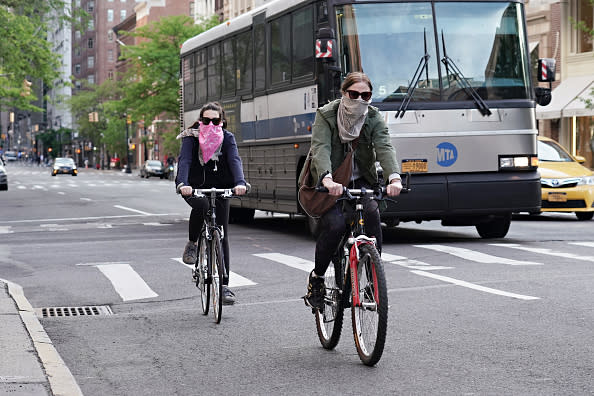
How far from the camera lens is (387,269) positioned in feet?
42.1

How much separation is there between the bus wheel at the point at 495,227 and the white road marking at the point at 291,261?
3901 millimetres

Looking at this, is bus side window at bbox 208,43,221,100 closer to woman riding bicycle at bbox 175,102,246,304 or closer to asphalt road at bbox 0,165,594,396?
asphalt road at bbox 0,165,594,396

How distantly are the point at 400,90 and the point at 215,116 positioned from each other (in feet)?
21.2

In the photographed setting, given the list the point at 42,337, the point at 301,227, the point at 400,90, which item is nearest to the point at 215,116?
the point at 42,337

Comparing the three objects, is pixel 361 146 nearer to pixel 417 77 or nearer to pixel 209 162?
pixel 209 162

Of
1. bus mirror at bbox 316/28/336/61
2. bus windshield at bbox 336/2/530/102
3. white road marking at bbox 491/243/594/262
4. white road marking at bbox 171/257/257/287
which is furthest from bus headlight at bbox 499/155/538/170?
white road marking at bbox 171/257/257/287

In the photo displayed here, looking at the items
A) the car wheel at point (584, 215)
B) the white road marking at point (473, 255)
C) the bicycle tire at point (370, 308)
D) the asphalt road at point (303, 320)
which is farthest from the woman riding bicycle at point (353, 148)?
the car wheel at point (584, 215)

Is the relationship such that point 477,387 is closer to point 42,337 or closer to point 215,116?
point 42,337

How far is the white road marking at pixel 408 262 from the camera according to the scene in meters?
13.0

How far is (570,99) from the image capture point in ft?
128

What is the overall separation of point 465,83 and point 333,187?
30.2 ft

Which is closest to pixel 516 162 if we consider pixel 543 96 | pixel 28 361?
pixel 543 96

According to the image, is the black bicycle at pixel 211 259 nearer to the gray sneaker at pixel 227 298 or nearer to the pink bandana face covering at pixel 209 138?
the gray sneaker at pixel 227 298

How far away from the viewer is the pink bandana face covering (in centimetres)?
958
